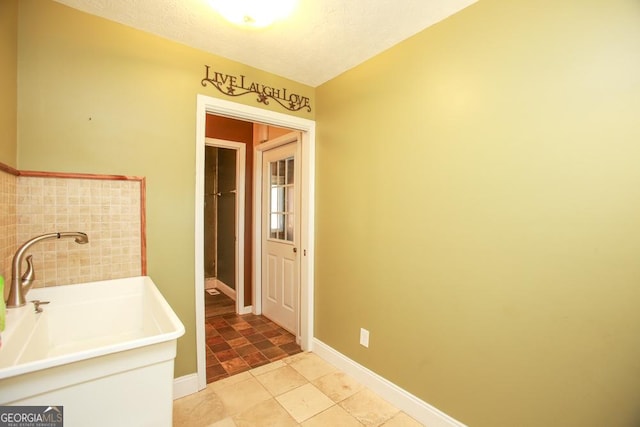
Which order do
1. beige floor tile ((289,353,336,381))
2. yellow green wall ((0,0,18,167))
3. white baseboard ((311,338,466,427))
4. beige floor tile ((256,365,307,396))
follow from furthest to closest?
beige floor tile ((289,353,336,381))
beige floor tile ((256,365,307,396))
white baseboard ((311,338,466,427))
yellow green wall ((0,0,18,167))

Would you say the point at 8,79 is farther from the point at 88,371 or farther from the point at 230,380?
the point at 230,380

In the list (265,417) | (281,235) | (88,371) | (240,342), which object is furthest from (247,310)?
(88,371)

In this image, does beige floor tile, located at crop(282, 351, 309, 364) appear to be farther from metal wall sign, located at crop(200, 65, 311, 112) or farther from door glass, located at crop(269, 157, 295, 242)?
metal wall sign, located at crop(200, 65, 311, 112)

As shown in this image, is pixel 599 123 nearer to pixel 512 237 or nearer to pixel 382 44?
pixel 512 237

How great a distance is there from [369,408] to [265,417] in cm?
68

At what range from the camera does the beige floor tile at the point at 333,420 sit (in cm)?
172

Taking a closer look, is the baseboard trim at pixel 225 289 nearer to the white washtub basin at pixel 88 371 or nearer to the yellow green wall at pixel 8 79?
the white washtub basin at pixel 88 371

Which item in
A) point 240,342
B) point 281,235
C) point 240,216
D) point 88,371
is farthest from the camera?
point 240,216

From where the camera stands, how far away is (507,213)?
1406 millimetres

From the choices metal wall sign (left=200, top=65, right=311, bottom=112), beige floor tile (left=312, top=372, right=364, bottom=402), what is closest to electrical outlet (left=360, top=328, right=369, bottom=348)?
beige floor tile (left=312, top=372, right=364, bottom=402)

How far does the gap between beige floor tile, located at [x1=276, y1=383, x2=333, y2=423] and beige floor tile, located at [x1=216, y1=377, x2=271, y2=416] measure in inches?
5.8

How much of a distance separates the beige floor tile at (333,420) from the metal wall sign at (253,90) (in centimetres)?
230

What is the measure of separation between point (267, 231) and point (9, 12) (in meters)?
2.44

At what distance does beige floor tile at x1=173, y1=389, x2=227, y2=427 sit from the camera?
1.72 meters
